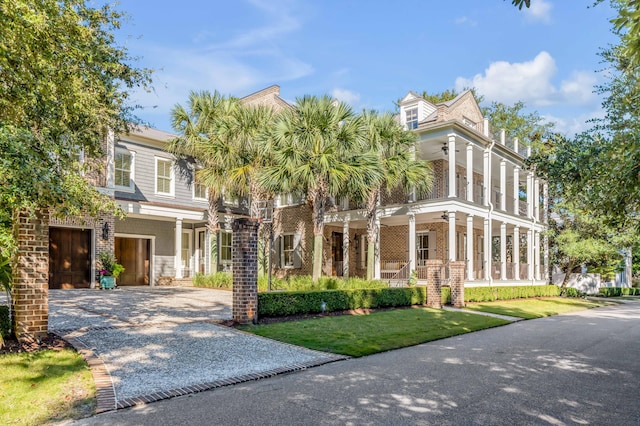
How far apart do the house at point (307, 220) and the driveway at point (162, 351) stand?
7442 mm

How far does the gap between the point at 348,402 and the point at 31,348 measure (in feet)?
15.7

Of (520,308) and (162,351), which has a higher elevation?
(162,351)

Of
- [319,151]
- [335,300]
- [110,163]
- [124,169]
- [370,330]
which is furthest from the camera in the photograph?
[124,169]

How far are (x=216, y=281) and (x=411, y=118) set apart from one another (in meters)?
12.6

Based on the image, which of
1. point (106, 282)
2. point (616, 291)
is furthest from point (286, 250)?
point (616, 291)

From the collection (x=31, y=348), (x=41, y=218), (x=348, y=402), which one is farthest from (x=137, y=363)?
(x=348, y=402)

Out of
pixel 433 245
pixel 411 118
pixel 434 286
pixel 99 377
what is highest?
pixel 411 118

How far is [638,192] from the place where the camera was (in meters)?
7.34

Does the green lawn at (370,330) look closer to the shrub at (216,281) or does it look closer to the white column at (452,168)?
the white column at (452,168)

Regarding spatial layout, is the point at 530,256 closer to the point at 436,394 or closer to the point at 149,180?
the point at 149,180

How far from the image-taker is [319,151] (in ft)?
54.1

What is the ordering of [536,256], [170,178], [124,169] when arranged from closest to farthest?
[124,169]
[170,178]
[536,256]

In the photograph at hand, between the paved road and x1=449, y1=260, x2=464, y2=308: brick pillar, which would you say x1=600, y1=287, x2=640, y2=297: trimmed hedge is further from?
the paved road

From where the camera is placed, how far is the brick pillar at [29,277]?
7.20 metres
